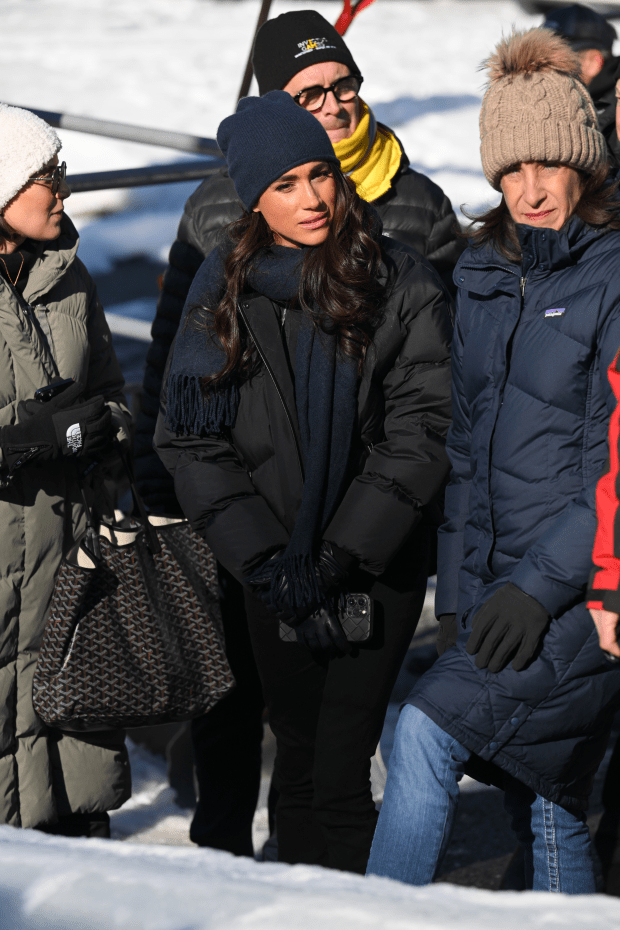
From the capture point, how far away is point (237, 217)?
2.67m

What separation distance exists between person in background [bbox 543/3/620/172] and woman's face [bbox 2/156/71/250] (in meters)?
1.87

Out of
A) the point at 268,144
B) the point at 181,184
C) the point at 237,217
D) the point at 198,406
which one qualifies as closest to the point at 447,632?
the point at 198,406

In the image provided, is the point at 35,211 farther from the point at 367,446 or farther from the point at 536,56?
the point at 536,56

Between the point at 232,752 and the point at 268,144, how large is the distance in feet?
4.85

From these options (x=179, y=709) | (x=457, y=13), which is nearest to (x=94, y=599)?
(x=179, y=709)

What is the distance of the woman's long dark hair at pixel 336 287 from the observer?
2.13m

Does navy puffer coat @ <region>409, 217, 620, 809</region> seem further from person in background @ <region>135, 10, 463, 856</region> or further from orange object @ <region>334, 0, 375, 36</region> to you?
orange object @ <region>334, 0, 375, 36</region>

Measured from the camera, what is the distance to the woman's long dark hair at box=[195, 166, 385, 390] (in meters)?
2.13

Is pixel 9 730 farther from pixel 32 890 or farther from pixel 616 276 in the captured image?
pixel 616 276

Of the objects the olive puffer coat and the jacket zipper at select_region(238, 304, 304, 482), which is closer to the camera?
the jacket zipper at select_region(238, 304, 304, 482)

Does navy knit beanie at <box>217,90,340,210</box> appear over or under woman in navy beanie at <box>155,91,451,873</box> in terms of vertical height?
over

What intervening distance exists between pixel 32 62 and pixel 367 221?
47.8ft

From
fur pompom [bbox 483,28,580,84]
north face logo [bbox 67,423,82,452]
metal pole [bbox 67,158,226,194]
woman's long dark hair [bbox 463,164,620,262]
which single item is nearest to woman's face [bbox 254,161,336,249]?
woman's long dark hair [bbox 463,164,620,262]

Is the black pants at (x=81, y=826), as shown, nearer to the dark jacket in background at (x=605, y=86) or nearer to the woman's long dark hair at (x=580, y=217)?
the woman's long dark hair at (x=580, y=217)
